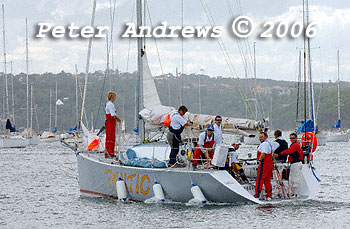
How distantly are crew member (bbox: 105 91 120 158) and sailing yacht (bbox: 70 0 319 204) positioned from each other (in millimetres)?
302

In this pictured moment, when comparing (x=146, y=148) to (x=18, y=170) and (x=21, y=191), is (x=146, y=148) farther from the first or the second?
(x=18, y=170)

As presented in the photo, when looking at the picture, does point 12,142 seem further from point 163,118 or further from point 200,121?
point 200,121

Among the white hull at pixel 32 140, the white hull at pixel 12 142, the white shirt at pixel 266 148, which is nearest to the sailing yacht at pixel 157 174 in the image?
the white shirt at pixel 266 148

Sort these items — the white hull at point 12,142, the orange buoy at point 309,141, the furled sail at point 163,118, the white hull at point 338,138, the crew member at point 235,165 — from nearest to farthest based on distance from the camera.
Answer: the crew member at point 235,165, the furled sail at point 163,118, the orange buoy at point 309,141, the white hull at point 12,142, the white hull at point 338,138

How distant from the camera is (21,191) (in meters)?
23.9

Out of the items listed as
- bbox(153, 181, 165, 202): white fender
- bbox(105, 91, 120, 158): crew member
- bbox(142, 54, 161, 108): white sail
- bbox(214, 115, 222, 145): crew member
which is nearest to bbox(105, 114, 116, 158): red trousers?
bbox(105, 91, 120, 158): crew member

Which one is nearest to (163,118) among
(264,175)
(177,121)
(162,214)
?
(177,121)

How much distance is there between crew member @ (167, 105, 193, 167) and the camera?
16562 millimetres

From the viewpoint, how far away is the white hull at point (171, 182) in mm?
15492

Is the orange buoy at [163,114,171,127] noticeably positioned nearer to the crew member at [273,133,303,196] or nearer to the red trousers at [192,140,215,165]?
the red trousers at [192,140,215,165]

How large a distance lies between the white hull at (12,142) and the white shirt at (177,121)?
5342 centimetres

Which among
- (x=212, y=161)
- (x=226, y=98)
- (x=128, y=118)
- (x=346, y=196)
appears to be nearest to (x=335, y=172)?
(x=346, y=196)

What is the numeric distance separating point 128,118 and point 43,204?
104m

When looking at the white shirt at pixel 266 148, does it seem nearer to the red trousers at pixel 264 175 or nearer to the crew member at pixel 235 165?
the red trousers at pixel 264 175
